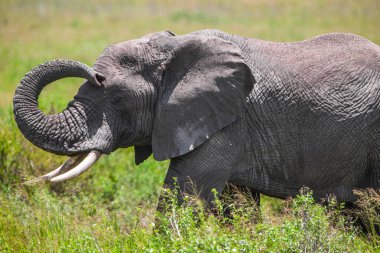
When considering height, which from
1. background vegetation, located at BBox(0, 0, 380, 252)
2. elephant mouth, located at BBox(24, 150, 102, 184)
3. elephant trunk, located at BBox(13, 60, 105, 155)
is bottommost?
background vegetation, located at BBox(0, 0, 380, 252)

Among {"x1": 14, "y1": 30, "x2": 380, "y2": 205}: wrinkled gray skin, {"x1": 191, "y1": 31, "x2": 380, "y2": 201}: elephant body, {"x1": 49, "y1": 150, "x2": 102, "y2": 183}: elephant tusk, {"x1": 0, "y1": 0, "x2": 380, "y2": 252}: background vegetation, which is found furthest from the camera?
{"x1": 191, "y1": 31, "x2": 380, "y2": 201}: elephant body

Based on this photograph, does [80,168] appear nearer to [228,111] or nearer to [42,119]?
[42,119]

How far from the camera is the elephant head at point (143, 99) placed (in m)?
6.73

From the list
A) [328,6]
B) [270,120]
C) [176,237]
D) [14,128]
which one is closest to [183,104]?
[270,120]

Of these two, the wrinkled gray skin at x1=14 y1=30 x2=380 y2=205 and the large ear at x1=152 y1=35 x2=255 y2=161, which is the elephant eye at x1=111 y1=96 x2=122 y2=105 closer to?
the wrinkled gray skin at x1=14 y1=30 x2=380 y2=205

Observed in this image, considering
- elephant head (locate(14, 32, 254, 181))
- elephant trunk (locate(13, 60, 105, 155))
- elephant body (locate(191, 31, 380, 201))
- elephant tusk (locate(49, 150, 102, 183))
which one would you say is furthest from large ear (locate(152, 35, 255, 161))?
elephant trunk (locate(13, 60, 105, 155))

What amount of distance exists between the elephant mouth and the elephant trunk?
130 mm

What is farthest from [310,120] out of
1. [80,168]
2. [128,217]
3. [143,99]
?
[128,217]

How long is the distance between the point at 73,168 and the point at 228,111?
1417mm

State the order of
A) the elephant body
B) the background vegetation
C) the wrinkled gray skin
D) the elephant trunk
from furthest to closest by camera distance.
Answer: the elephant body, the wrinkled gray skin, the elephant trunk, the background vegetation

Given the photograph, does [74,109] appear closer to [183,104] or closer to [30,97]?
[30,97]

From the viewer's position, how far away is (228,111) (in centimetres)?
692

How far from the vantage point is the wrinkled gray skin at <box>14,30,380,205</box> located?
6.82 meters

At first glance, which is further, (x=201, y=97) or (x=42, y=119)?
(x=201, y=97)
